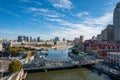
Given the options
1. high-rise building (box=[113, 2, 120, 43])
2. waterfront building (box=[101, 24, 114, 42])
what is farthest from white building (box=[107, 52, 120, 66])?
waterfront building (box=[101, 24, 114, 42])

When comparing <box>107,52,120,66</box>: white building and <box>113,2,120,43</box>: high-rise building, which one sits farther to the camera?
<box>113,2,120,43</box>: high-rise building

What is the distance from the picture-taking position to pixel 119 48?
21344 mm

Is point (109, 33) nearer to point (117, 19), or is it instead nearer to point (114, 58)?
point (117, 19)

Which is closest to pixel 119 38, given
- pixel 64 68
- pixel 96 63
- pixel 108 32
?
pixel 108 32

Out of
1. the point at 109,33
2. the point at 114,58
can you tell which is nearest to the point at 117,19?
the point at 109,33

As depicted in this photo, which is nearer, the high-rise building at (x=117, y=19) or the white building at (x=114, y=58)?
the white building at (x=114, y=58)

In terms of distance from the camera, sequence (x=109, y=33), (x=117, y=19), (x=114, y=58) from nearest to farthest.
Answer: (x=114, y=58) → (x=117, y=19) → (x=109, y=33)

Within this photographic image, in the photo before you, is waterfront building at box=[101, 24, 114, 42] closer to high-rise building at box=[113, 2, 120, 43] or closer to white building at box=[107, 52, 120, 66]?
high-rise building at box=[113, 2, 120, 43]

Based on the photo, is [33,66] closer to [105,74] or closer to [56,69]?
[56,69]

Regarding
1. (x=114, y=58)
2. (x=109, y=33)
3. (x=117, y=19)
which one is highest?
(x=117, y=19)

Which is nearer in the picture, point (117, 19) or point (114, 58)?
point (114, 58)

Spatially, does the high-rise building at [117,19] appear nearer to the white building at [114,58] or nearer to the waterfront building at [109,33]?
the waterfront building at [109,33]

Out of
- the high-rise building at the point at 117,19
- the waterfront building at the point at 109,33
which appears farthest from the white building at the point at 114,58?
the waterfront building at the point at 109,33

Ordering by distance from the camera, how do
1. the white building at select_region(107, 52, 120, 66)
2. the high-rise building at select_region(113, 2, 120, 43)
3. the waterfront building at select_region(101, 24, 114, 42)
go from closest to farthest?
the white building at select_region(107, 52, 120, 66), the high-rise building at select_region(113, 2, 120, 43), the waterfront building at select_region(101, 24, 114, 42)
